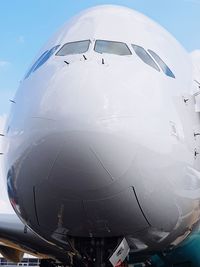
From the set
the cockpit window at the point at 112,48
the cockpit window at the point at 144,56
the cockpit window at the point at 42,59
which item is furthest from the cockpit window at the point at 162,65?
the cockpit window at the point at 42,59

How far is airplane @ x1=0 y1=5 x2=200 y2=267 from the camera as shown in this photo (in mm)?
5312

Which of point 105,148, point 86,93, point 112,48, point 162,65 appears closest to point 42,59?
point 112,48

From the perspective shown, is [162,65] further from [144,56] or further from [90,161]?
[90,161]

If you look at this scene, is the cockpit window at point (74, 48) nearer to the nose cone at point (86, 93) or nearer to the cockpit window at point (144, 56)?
the nose cone at point (86, 93)

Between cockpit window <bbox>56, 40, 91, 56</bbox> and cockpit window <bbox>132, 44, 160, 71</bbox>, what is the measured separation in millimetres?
685

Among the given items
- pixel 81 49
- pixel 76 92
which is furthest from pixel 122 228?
pixel 81 49

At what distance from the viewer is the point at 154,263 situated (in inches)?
347

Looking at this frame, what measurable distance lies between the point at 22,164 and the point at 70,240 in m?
1.30

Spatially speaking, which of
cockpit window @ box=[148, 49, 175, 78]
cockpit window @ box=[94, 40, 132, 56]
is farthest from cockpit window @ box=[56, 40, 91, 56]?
cockpit window @ box=[148, 49, 175, 78]

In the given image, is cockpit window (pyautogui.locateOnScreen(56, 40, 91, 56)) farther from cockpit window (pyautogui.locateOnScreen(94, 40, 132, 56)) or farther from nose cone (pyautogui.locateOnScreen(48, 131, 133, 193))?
nose cone (pyautogui.locateOnScreen(48, 131, 133, 193))

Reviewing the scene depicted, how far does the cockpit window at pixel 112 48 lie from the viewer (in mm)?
6586

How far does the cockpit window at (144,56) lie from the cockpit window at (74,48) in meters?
0.68

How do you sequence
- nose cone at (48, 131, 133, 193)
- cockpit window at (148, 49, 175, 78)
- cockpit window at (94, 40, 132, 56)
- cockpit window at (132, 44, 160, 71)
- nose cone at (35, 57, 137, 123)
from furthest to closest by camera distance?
cockpit window at (148, 49, 175, 78) → cockpit window at (132, 44, 160, 71) → cockpit window at (94, 40, 132, 56) → nose cone at (35, 57, 137, 123) → nose cone at (48, 131, 133, 193)

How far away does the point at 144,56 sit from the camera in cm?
683
